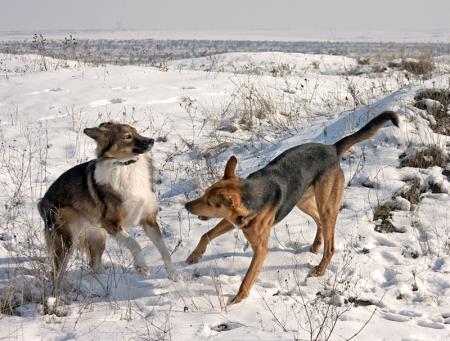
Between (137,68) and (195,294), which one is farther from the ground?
(137,68)

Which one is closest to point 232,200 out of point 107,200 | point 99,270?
point 107,200

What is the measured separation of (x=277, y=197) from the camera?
196 inches

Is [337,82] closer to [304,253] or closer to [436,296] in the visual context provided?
[304,253]

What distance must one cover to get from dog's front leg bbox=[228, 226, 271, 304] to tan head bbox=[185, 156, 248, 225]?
174mm

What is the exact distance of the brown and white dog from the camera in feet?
17.1

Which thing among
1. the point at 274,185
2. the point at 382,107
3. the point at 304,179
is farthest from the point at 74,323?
the point at 382,107

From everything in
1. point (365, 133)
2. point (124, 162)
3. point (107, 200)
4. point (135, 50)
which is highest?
point (135, 50)

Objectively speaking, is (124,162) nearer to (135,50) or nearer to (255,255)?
(255,255)

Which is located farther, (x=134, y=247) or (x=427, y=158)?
(x=427, y=158)

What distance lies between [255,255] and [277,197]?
1.87 feet

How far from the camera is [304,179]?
207 inches

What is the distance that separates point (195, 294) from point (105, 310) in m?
0.80

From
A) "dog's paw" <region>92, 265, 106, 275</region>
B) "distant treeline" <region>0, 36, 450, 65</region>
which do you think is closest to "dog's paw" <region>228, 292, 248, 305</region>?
"dog's paw" <region>92, 265, 106, 275</region>

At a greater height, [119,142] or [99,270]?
[119,142]
